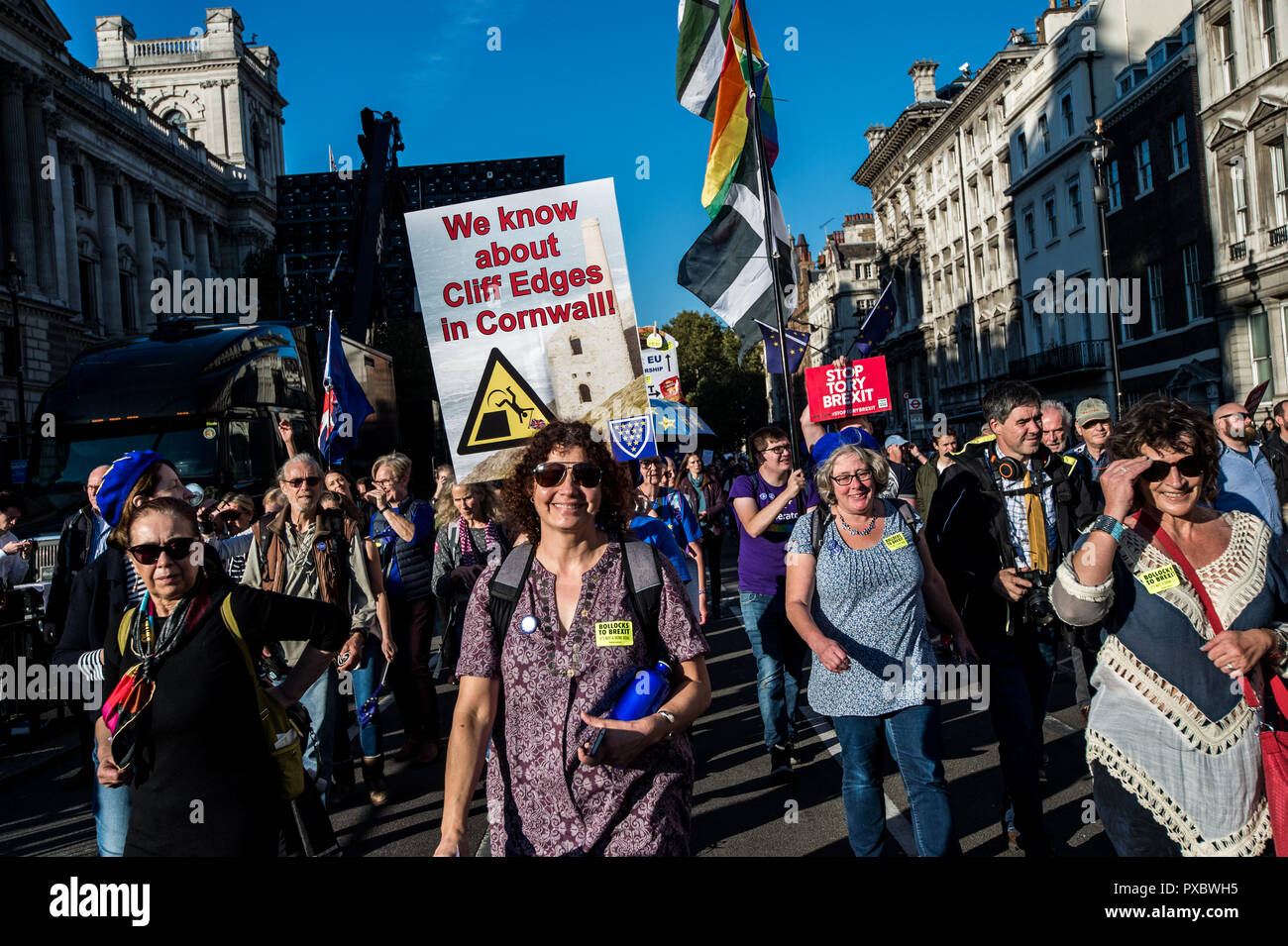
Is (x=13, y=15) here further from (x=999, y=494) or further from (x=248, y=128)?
(x=999, y=494)

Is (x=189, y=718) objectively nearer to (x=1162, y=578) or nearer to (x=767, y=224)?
(x=1162, y=578)

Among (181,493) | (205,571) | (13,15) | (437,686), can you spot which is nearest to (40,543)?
(437,686)

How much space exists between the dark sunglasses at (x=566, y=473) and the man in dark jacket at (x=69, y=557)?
13.0 ft

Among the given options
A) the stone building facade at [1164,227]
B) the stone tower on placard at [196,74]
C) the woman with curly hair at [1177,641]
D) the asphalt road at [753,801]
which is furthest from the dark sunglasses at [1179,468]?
the stone tower on placard at [196,74]

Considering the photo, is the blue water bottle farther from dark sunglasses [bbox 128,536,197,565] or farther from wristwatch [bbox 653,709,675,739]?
dark sunglasses [bbox 128,536,197,565]

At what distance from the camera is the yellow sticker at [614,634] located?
2.68 metres

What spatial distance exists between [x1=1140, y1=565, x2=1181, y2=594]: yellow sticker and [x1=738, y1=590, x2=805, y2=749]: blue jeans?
3.20 meters

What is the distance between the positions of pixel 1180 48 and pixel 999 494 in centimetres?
3099

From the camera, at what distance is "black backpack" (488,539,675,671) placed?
2750mm

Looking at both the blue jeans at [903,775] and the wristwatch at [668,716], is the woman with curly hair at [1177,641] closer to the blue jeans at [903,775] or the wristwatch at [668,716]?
the blue jeans at [903,775]

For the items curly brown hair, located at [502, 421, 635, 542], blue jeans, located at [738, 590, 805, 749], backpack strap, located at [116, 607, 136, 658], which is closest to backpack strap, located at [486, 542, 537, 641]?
curly brown hair, located at [502, 421, 635, 542]

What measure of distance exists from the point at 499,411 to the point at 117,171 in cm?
5230

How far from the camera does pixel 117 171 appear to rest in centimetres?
4978
